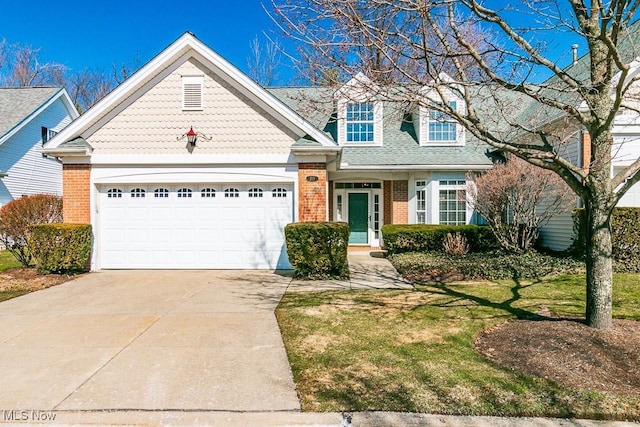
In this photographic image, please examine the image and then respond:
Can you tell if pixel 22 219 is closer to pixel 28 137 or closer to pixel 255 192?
pixel 255 192

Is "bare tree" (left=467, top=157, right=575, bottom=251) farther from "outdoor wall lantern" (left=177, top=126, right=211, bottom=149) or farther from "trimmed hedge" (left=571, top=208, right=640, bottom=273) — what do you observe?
"outdoor wall lantern" (left=177, top=126, right=211, bottom=149)

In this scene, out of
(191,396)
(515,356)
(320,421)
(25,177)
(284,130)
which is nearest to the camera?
(320,421)

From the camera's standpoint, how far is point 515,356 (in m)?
4.62

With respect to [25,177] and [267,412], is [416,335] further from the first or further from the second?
[25,177]

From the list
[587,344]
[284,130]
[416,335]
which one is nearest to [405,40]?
[416,335]

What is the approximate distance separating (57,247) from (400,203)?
35.5ft

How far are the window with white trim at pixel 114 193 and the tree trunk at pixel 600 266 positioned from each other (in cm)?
1072

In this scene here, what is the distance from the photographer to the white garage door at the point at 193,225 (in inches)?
436

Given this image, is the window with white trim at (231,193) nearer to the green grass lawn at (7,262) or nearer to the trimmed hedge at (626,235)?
the green grass lawn at (7,262)

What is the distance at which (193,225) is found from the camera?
11.1m

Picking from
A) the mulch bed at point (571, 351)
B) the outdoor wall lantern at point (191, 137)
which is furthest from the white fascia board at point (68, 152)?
the mulch bed at point (571, 351)

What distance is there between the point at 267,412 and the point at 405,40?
463 cm

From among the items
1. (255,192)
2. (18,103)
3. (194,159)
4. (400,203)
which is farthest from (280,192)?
(18,103)

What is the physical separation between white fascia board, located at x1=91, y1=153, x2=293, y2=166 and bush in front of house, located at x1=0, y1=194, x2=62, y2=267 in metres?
2.19
